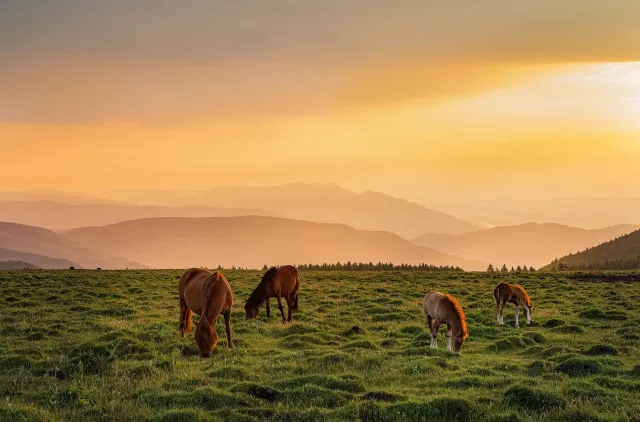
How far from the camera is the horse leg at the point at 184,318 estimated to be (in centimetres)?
2138

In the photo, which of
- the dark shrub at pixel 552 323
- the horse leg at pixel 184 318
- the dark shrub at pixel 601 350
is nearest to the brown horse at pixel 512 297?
the dark shrub at pixel 552 323

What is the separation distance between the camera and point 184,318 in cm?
2153

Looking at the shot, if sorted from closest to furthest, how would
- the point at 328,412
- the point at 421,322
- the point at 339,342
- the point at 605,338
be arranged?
the point at 328,412
the point at 339,342
the point at 605,338
the point at 421,322

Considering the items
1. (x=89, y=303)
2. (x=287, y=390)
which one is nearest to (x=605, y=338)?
(x=287, y=390)

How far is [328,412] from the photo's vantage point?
500 inches

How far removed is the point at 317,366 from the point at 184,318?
6.83 m

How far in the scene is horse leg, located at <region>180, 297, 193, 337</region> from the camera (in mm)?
21375

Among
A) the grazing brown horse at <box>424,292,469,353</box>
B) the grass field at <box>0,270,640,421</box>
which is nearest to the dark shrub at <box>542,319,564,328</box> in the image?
the grass field at <box>0,270,640,421</box>

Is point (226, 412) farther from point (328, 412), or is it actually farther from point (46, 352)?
point (46, 352)

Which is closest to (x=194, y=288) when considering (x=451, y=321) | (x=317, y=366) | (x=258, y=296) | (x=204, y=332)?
(x=204, y=332)

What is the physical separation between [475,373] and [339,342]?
605 centimetres

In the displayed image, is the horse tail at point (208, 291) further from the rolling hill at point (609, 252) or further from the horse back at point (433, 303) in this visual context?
the rolling hill at point (609, 252)

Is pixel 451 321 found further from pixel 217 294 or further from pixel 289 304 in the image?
pixel 289 304

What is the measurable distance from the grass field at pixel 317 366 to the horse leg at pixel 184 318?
43 cm
